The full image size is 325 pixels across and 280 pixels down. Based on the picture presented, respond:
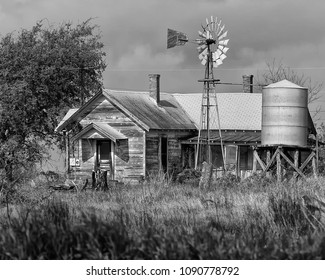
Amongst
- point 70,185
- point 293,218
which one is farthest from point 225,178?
point 293,218

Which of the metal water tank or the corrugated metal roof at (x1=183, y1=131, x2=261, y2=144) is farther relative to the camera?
the corrugated metal roof at (x1=183, y1=131, x2=261, y2=144)

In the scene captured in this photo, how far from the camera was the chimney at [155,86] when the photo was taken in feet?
123

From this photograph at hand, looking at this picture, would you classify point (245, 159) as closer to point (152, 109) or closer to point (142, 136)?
Answer: point (142, 136)

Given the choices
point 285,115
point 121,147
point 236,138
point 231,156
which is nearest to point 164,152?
point 121,147

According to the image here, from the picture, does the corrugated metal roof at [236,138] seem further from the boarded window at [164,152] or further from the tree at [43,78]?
the tree at [43,78]

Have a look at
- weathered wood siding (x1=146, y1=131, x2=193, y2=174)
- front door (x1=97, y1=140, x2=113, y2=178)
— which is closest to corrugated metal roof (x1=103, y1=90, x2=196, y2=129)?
weathered wood siding (x1=146, y1=131, x2=193, y2=174)

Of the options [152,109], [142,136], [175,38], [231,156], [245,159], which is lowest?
[245,159]

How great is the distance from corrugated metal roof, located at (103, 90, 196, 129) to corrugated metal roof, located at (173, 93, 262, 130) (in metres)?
0.60

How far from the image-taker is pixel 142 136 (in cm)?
3425

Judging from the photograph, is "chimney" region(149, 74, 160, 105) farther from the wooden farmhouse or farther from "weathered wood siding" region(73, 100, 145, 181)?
"weathered wood siding" region(73, 100, 145, 181)

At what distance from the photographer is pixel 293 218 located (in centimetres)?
1288

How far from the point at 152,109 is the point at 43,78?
7.35 meters

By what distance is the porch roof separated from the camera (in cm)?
3384

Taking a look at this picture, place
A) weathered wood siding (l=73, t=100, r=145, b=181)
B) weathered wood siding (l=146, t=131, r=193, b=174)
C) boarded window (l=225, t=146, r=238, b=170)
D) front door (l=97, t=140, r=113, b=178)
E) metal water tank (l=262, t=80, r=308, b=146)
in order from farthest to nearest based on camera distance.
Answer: boarded window (l=225, t=146, r=238, b=170) < front door (l=97, t=140, r=113, b=178) < weathered wood siding (l=146, t=131, r=193, b=174) < weathered wood siding (l=73, t=100, r=145, b=181) < metal water tank (l=262, t=80, r=308, b=146)
